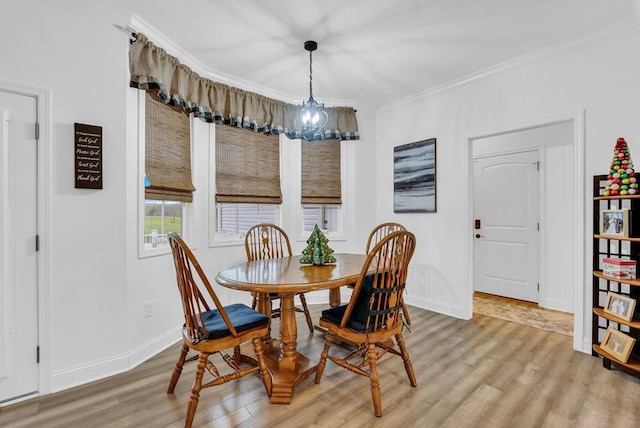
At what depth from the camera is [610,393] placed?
1.98m

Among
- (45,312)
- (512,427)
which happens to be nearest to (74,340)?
(45,312)

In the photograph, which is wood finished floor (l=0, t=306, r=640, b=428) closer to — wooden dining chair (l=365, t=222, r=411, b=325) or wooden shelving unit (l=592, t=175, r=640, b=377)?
wooden shelving unit (l=592, t=175, r=640, b=377)

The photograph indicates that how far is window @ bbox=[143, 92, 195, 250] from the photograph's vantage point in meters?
2.55

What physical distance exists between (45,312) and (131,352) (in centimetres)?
62

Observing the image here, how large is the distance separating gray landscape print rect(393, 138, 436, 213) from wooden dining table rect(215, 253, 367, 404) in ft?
5.26

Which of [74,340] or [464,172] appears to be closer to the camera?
[74,340]

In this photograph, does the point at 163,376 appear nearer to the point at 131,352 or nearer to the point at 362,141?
the point at 131,352

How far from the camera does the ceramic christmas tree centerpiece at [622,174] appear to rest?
7.08ft

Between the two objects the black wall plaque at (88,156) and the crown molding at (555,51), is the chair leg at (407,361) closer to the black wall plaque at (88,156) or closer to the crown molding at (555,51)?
the black wall plaque at (88,156)

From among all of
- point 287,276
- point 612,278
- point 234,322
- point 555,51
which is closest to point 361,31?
point 555,51

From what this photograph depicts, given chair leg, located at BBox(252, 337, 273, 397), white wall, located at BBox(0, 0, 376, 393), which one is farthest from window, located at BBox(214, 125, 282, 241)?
chair leg, located at BBox(252, 337, 273, 397)

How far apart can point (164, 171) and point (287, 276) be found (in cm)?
149

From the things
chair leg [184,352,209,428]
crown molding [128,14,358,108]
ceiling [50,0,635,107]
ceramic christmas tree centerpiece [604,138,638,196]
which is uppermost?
ceiling [50,0,635,107]

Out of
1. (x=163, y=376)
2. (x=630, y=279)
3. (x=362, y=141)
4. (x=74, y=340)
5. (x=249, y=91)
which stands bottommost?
(x=163, y=376)
